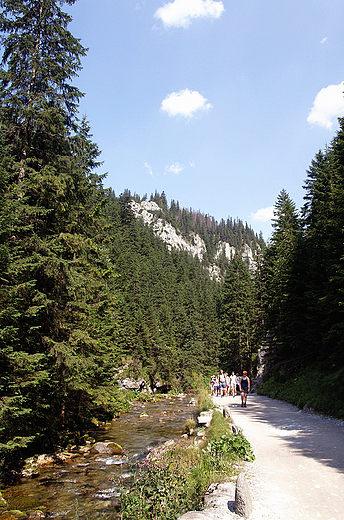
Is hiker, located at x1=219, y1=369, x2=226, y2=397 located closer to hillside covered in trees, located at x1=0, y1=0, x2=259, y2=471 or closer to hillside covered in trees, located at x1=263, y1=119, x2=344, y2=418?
hillside covered in trees, located at x1=263, y1=119, x2=344, y2=418

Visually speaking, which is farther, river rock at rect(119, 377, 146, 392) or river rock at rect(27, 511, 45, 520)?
river rock at rect(119, 377, 146, 392)

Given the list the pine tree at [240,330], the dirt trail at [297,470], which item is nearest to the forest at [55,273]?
the dirt trail at [297,470]

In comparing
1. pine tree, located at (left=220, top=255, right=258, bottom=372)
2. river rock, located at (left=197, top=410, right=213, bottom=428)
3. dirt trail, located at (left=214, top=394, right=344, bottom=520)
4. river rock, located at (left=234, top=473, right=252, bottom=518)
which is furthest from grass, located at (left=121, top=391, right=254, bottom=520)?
pine tree, located at (left=220, top=255, right=258, bottom=372)

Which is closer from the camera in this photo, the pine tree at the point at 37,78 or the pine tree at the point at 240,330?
the pine tree at the point at 37,78

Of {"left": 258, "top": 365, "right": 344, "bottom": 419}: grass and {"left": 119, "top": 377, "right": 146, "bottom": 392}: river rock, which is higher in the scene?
{"left": 258, "top": 365, "right": 344, "bottom": 419}: grass

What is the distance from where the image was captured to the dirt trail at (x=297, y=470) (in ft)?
15.8

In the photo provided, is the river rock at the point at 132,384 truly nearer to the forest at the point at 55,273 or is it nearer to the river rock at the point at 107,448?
the forest at the point at 55,273

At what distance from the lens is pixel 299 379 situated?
20.1 meters

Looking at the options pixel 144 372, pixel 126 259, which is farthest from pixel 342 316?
pixel 126 259

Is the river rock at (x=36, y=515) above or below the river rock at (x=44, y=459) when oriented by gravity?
above

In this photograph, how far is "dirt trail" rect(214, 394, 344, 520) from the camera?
189 inches

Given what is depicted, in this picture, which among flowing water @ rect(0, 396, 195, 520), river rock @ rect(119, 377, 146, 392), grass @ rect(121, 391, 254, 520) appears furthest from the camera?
river rock @ rect(119, 377, 146, 392)

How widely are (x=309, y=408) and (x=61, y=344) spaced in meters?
11.3

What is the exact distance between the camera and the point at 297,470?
648 cm
